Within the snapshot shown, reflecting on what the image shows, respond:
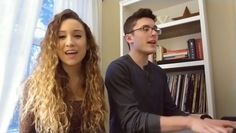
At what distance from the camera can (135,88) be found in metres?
1.16

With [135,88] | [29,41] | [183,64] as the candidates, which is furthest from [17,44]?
[183,64]

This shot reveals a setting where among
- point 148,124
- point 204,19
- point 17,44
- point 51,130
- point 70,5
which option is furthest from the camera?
point 70,5

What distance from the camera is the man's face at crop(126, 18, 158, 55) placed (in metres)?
1.28

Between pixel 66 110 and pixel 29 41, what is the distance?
0.68 meters

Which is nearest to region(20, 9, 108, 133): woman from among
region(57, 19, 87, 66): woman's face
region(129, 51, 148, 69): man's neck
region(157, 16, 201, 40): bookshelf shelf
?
region(57, 19, 87, 66): woman's face

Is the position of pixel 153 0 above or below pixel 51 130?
above

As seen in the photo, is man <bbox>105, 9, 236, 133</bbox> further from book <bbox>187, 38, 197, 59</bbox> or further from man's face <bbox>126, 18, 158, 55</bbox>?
book <bbox>187, 38, 197, 59</bbox>

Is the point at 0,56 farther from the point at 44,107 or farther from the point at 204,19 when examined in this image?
the point at 204,19

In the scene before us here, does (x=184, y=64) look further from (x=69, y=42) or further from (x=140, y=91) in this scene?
(x=69, y=42)

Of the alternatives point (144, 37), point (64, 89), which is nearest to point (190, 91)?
point (144, 37)

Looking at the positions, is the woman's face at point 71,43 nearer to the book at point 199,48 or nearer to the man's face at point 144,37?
the man's face at point 144,37

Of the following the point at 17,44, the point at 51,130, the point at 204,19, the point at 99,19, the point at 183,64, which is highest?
the point at 99,19

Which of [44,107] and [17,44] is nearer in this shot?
[44,107]

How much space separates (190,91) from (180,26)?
52 cm
